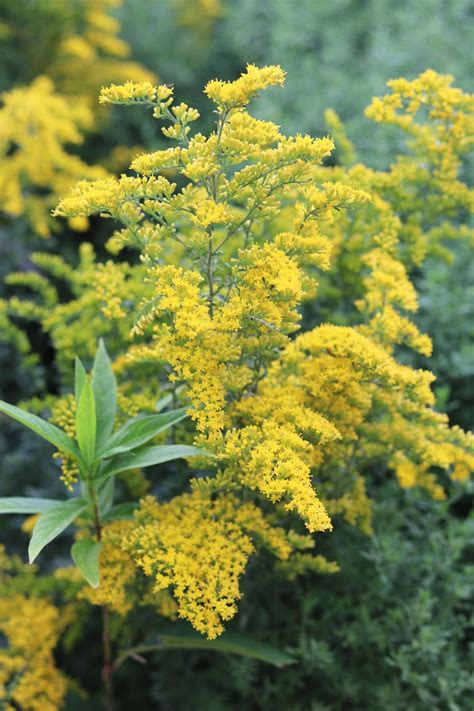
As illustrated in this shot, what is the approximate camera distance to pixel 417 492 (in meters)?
2.66

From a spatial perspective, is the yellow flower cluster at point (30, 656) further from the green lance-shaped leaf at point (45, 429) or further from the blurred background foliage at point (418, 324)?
the green lance-shaped leaf at point (45, 429)

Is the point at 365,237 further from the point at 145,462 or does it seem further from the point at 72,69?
the point at 72,69

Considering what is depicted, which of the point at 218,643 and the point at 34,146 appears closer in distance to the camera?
the point at 218,643

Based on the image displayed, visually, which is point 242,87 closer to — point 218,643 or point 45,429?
point 45,429

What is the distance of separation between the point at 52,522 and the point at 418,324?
202 cm

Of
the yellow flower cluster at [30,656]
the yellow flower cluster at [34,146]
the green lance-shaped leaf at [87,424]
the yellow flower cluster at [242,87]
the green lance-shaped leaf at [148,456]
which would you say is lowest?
the yellow flower cluster at [30,656]

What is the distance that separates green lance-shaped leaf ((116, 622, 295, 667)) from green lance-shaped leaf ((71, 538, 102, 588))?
0.40m

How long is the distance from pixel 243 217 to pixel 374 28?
176 inches

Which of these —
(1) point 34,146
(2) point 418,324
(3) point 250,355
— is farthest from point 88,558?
(1) point 34,146

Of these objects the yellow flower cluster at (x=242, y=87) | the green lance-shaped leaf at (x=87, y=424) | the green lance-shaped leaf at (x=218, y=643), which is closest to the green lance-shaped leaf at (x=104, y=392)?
the green lance-shaped leaf at (x=87, y=424)

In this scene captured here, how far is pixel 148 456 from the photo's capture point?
6.14 ft

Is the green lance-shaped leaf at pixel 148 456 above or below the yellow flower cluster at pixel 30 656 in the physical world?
above

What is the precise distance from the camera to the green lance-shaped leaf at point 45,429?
5.89ft

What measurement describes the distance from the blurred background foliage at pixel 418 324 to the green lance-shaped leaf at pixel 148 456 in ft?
2.04
